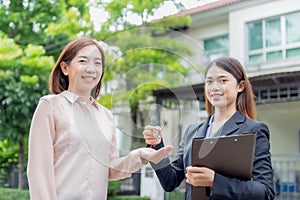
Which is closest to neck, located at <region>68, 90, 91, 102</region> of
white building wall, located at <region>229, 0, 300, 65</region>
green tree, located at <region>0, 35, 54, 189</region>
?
white building wall, located at <region>229, 0, 300, 65</region>

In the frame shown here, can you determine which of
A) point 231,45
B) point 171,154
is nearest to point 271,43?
point 231,45

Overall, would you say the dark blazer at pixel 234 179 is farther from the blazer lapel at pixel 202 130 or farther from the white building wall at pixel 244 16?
the white building wall at pixel 244 16

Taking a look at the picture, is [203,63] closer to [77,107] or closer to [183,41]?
[183,41]

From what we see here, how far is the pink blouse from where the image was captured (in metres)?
0.96

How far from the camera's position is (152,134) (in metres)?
0.94

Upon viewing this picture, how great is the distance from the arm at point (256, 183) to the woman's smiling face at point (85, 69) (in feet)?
1.28

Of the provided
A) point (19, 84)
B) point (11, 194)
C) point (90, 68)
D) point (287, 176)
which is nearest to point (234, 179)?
point (90, 68)

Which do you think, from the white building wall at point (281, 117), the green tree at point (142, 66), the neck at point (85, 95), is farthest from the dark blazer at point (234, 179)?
the white building wall at point (281, 117)

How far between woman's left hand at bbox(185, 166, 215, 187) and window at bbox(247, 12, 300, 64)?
54.0 inches

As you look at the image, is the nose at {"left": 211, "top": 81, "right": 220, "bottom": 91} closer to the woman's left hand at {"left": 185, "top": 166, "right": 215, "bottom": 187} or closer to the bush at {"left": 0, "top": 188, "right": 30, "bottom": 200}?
the woman's left hand at {"left": 185, "top": 166, "right": 215, "bottom": 187}

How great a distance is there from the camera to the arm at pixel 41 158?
0.95m

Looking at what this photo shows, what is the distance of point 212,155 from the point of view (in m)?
0.81

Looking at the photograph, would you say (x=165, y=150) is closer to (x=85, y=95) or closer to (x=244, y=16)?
(x=85, y=95)

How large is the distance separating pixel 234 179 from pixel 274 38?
1610mm
